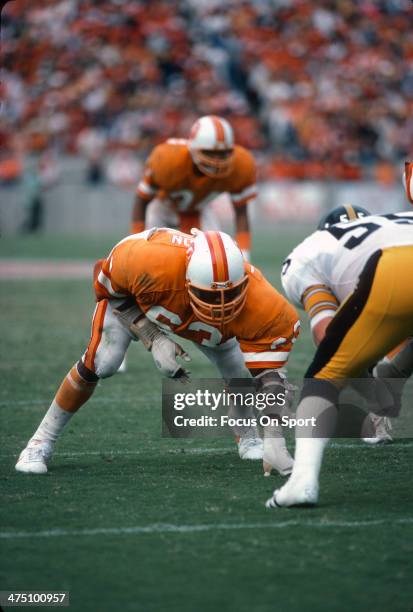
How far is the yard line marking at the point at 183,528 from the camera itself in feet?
11.6

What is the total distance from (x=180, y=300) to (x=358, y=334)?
0.96 metres

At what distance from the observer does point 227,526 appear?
3.62 metres

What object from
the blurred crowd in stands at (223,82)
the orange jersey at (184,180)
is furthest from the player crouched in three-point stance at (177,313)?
the blurred crowd in stands at (223,82)

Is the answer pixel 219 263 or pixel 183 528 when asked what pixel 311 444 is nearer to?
pixel 183 528

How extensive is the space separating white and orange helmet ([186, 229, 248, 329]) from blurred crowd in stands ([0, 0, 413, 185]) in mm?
19380

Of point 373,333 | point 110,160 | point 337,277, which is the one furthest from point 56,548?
point 110,160

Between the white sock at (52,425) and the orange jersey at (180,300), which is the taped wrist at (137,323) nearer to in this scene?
the orange jersey at (180,300)

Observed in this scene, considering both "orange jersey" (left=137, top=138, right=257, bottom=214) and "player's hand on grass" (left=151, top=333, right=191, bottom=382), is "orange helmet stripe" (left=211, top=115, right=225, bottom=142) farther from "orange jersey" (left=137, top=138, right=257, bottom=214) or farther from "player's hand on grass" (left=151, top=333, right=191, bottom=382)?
"player's hand on grass" (left=151, top=333, right=191, bottom=382)

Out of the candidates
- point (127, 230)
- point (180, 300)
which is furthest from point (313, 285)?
point (127, 230)

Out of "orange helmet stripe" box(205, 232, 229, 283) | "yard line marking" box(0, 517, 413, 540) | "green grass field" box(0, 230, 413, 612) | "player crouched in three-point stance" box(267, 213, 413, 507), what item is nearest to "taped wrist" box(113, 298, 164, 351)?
"orange helmet stripe" box(205, 232, 229, 283)

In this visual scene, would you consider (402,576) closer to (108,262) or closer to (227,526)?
(227,526)

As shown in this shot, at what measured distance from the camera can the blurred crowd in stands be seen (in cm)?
2377

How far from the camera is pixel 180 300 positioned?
4.38m

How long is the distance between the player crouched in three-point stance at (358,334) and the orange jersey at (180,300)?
49 centimetres
